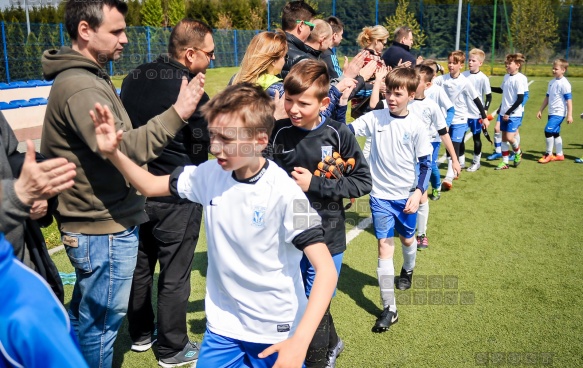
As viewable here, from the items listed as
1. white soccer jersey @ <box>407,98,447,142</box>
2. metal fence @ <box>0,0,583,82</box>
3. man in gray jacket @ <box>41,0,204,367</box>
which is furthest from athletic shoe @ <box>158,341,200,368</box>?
metal fence @ <box>0,0,583,82</box>

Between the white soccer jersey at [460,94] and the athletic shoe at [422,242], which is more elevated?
the white soccer jersey at [460,94]

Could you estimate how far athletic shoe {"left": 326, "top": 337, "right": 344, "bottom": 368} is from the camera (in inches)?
161

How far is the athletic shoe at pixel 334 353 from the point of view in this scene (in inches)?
161

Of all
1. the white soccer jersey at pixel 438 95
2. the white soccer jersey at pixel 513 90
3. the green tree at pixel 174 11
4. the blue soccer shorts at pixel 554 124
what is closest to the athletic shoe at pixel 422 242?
the white soccer jersey at pixel 438 95

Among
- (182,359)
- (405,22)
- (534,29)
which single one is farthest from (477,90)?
(534,29)

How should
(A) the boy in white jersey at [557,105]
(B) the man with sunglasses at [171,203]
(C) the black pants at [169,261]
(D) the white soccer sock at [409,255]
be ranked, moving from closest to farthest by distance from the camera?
(B) the man with sunglasses at [171,203], (C) the black pants at [169,261], (D) the white soccer sock at [409,255], (A) the boy in white jersey at [557,105]

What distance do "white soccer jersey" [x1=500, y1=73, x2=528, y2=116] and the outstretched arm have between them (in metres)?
10.1

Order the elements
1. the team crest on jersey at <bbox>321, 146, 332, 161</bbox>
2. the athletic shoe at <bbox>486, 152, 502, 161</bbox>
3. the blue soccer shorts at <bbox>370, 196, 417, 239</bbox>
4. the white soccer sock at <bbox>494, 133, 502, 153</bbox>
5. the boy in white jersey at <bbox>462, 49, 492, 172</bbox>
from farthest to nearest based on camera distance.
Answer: the athletic shoe at <bbox>486, 152, 502, 161</bbox> → the white soccer sock at <bbox>494, 133, 502, 153</bbox> → the boy in white jersey at <bbox>462, 49, 492, 172</bbox> → the blue soccer shorts at <bbox>370, 196, 417, 239</bbox> → the team crest on jersey at <bbox>321, 146, 332, 161</bbox>

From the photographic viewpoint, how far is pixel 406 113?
5160 mm

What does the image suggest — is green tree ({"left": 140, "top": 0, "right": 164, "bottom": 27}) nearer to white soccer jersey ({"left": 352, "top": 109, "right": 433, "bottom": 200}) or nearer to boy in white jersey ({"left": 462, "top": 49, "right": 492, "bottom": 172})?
boy in white jersey ({"left": 462, "top": 49, "right": 492, "bottom": 172})

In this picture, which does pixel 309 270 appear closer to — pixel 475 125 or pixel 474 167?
pixel 475 125

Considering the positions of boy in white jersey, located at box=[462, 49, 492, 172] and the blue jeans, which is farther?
boy in white jersey, located at box=[462, 49, 492, 172]

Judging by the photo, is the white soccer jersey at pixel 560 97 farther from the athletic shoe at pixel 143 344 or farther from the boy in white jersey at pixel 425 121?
the athletic shoe at pixel 143 344

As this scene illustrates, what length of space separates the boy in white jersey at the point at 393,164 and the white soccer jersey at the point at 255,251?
2.42m
